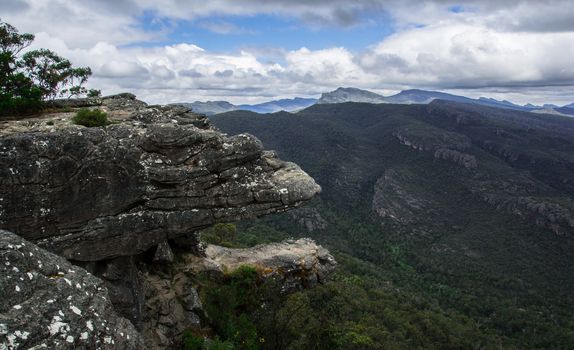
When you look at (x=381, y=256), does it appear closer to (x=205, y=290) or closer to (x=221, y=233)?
(x=221, y=233)

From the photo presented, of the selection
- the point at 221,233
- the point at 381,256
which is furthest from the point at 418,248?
the point at 221,233

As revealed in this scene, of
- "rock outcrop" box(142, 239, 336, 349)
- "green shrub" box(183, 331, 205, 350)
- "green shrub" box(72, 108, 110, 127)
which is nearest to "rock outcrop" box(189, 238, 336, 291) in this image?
"rock outcrop" box(142, 239, 336, 349)

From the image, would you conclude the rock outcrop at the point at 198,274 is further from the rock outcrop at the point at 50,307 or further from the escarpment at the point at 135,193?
the rock outcrop at the point at 50,307

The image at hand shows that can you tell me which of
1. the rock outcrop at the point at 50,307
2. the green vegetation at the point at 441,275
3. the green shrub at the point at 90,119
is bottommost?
the green vegetation at the point at 441,275

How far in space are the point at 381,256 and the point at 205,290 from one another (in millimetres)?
135775

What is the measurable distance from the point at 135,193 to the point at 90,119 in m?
5.07

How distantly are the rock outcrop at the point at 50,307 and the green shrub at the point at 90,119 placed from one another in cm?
1075

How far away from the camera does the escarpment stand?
15336 millimetres

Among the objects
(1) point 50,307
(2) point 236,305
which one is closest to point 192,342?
(2) point 236,305

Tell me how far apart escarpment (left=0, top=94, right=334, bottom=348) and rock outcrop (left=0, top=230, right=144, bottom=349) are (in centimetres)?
665

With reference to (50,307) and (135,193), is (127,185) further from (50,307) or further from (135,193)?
(50,307)

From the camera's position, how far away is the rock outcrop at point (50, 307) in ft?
25.9

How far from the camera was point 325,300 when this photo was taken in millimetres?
39531

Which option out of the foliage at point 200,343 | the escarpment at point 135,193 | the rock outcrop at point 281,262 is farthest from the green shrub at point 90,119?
the foliage at point 200,343
